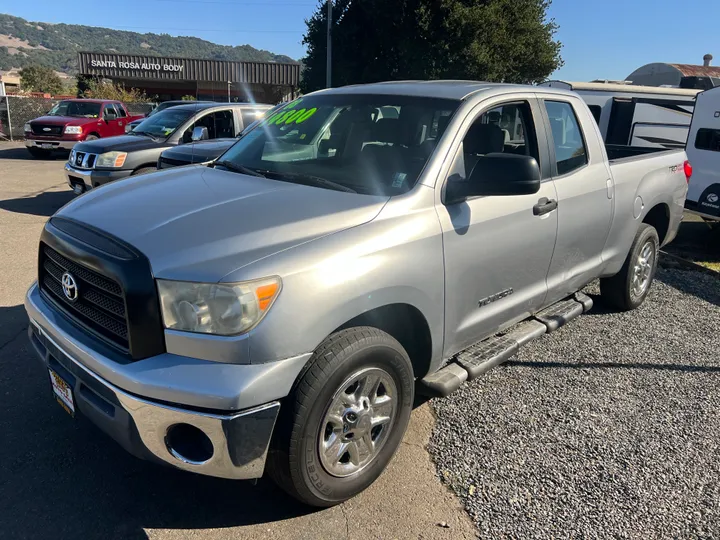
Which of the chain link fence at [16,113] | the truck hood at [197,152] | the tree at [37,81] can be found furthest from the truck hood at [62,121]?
the tree at [37,81]

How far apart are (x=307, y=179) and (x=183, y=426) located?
1523mm

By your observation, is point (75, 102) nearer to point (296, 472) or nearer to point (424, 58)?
point (424, 58)

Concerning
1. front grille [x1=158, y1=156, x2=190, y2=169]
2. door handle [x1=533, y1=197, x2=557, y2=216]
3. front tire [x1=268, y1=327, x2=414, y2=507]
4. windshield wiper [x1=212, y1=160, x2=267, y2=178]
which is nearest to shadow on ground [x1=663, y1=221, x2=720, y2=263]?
door handle [x1=533, y1=197, x2=557, y2=216]

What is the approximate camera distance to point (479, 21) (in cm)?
2283

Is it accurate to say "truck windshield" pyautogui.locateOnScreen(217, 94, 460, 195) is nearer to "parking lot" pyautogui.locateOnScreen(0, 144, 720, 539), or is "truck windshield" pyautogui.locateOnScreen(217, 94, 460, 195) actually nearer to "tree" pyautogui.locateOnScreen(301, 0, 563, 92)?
"parking lot" pyautogui.locateOnScreen(0, 144, 720, 539)

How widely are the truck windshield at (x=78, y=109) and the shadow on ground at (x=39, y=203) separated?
7.92m

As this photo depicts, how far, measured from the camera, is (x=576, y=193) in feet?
13.2

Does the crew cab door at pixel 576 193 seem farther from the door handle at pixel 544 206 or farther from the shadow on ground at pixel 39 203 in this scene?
the shadow on ground at pixel 39 203

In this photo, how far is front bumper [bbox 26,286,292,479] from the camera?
2.18 meters

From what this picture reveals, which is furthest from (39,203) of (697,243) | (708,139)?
(708,139)

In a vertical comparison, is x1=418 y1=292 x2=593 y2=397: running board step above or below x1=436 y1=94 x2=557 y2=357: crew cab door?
below

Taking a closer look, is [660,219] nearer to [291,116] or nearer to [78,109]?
[291,116]

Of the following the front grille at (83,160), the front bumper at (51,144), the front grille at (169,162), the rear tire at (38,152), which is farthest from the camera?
the rear tire at (38,152)

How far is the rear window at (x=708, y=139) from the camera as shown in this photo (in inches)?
340
